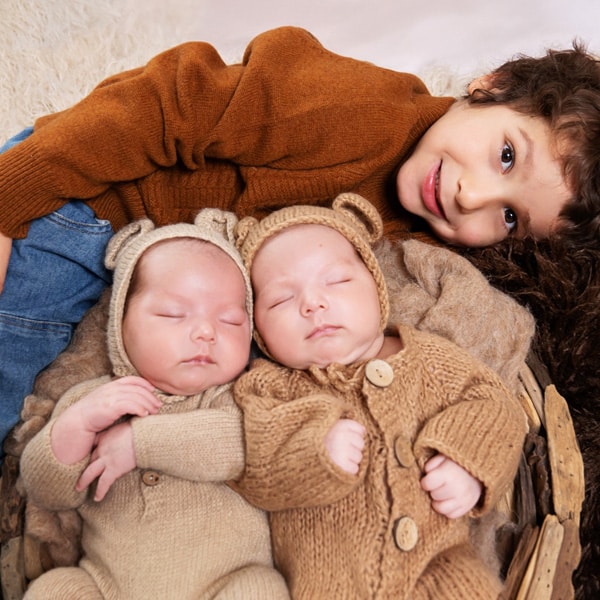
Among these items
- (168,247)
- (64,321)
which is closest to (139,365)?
(168,247)

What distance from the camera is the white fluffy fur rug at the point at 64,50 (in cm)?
215

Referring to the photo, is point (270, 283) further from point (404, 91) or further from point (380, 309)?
point (404, 91)

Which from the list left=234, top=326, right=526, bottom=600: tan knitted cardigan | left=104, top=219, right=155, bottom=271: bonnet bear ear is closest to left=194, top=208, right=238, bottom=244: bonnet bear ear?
left=104, top=219, right=155, bottom=271: bonnet bear ear

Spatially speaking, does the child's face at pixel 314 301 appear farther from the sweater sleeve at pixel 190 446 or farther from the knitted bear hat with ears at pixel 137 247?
the sweater sleeve at pixel 190 446

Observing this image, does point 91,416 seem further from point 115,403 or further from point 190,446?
point 190,446

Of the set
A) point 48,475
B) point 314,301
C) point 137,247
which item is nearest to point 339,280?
point 314,301

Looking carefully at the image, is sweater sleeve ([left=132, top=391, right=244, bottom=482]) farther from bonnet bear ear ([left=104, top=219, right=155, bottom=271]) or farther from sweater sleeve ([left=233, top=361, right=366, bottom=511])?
bonnet bear ear ([left=104, top=219, right=155, bottom=271])

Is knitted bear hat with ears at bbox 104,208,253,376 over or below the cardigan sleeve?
below

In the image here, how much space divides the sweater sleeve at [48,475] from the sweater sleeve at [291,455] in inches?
11.7

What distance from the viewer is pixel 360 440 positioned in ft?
4.05

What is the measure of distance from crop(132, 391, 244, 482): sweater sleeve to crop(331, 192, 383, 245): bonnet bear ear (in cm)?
55

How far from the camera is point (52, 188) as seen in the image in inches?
56.4

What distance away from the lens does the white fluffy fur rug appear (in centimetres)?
215

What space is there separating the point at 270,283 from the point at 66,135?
1.69ft
